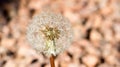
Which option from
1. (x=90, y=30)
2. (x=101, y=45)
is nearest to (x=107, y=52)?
(x=101, y=45)

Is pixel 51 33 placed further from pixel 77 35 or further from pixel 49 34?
pixel 77 35

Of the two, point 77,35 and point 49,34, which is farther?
point 77,35

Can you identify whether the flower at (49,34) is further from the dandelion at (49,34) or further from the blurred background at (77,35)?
the blurred background at (77,35)

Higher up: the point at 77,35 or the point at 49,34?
the point at 49,34

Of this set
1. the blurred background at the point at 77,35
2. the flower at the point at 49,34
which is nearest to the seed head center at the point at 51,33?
the flower at the point at 49,34

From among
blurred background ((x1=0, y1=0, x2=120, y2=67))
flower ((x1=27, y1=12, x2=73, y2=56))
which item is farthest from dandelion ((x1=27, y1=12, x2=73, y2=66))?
blurred background ((x1=0, y1=0, x2=120, y2=67))

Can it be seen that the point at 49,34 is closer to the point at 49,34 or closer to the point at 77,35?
the point at 49,34

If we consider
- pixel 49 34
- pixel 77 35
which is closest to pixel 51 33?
pixel 49 34
